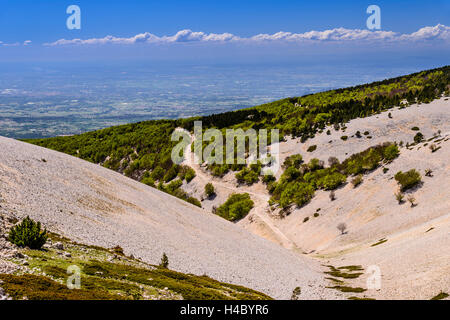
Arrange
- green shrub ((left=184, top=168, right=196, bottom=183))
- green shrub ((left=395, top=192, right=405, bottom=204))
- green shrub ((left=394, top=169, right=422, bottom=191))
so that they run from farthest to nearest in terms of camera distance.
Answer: green shrub ((left=184, top=168, right=196, bottom=183)) < green shrub ((left=394, top=169, right=422, bottom=191)) < green shrub ((left=395, top=192, right=405, bottom=204))

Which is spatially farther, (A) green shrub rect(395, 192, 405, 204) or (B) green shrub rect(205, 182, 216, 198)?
(B) green shrub rect(205, 182, 216, 198)

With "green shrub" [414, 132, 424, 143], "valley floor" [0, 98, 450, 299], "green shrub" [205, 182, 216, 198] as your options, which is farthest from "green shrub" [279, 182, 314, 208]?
"green shrub" [414, 132, 424, 143]

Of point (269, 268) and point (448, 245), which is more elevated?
point (448, 245)

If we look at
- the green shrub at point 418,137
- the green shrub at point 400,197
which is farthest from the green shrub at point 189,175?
the green shrub at point 418,137

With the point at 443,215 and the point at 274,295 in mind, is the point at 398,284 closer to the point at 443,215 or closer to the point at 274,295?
the point at 274,295

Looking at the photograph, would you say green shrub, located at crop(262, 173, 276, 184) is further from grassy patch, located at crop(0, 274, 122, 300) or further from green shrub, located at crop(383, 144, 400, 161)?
grassy patch, located at crop(0, 274, 122, 300)

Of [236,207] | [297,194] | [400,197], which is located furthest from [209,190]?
[400,197]
